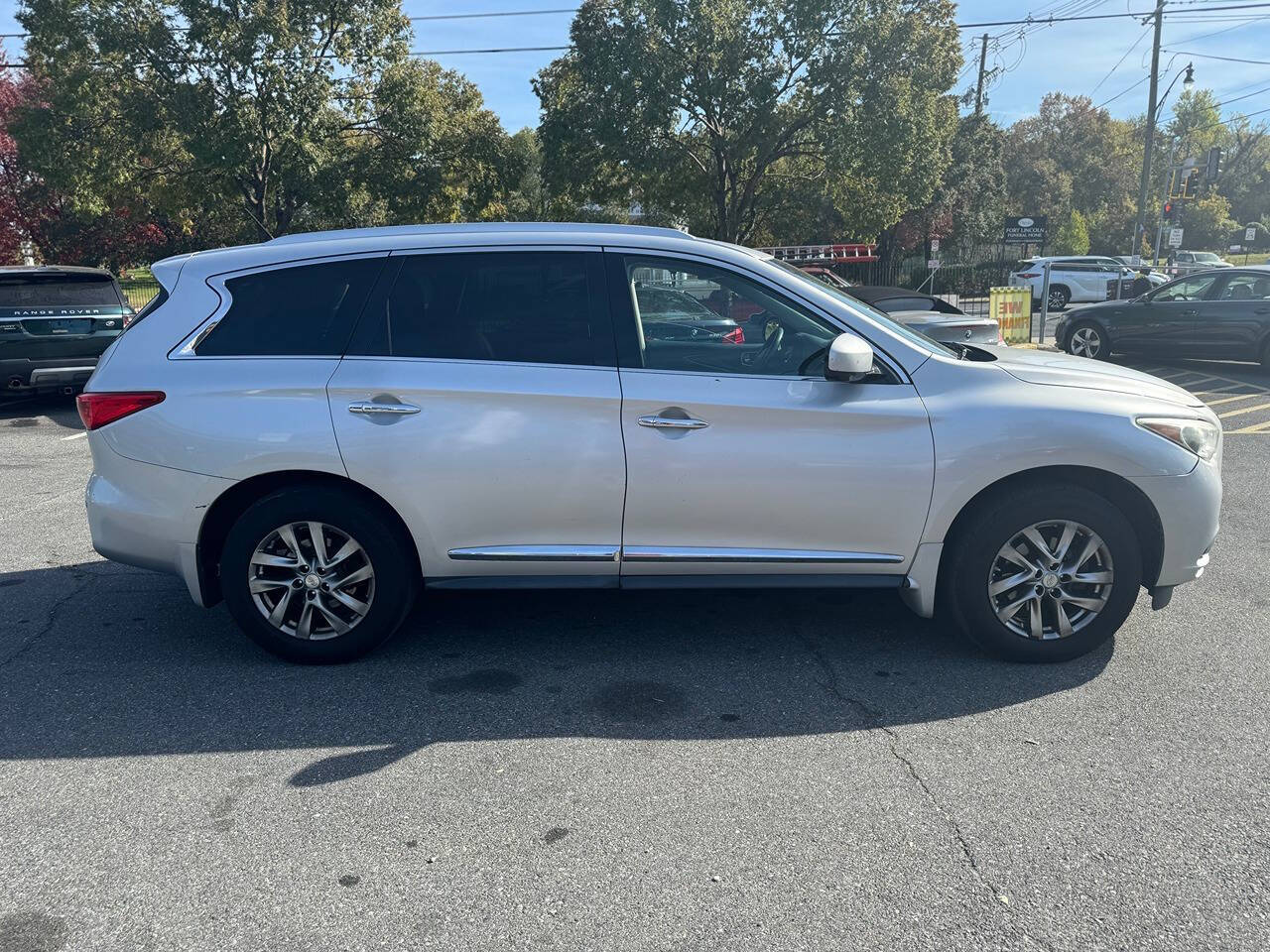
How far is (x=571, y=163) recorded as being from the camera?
21.8 m

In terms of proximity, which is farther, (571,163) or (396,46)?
(571,163)

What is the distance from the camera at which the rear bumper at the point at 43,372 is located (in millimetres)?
10766

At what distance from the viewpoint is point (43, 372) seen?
1088 cm

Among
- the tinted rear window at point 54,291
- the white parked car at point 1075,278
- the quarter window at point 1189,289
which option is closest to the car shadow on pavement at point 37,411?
the tinted rear window at point 54,291

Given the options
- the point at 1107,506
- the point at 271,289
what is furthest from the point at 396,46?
the point at 1107,506

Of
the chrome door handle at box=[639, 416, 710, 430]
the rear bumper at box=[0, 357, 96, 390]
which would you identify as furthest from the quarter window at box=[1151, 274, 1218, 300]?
the rear bumper at box=[0, 357, 96, 390]

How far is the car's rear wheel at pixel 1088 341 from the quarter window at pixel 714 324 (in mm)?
12625

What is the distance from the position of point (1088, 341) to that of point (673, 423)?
13696mm

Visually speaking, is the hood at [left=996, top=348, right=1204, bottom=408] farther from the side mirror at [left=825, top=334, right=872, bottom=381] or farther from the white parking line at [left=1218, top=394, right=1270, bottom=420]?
the white parking line at [left=1218, top=394, right=1270, bottom=420]

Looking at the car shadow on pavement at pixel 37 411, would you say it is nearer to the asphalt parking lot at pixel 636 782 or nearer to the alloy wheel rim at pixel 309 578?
the asphalt parking lot at pixel 636 782

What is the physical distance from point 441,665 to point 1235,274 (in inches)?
558

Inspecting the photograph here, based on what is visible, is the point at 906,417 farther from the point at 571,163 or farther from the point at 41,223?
the point at 41,223

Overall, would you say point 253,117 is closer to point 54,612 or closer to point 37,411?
point 37,411

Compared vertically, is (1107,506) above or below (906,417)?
below
